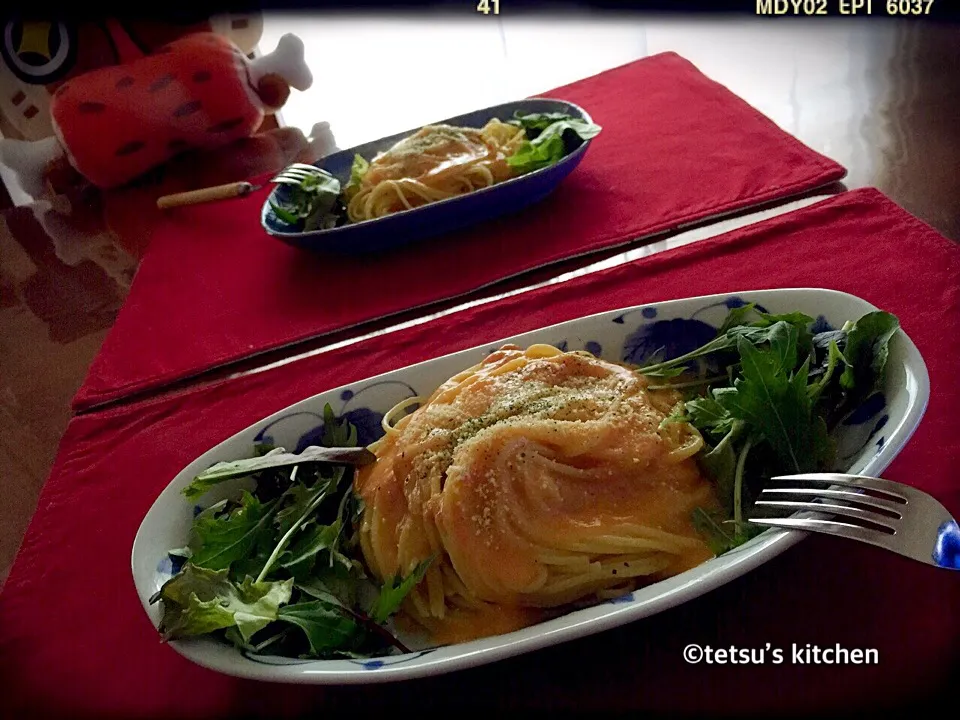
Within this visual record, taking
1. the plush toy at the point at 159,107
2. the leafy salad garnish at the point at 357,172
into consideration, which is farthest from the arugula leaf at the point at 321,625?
the plush toy at the point at 159,107

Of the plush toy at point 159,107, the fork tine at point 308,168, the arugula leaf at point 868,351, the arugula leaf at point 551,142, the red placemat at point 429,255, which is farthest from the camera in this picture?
the plush toy at point 159,107

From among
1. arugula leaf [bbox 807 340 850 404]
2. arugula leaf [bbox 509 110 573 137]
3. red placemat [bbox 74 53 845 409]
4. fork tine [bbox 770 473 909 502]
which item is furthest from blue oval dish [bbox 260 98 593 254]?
fork tine [bbox 770 473 909 502]

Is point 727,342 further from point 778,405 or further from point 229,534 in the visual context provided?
point 229,534

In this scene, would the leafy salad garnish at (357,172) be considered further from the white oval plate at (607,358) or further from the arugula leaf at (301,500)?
the arugula leaf at (301,500)

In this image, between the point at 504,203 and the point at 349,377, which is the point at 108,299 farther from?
the point at 504,203

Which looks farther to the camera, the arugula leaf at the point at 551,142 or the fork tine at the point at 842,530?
the arugula leaf at the point at 551,142

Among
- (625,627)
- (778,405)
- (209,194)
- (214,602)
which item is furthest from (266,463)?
(209,194)

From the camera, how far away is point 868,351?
69cm

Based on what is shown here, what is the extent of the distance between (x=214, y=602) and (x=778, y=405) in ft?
1.56

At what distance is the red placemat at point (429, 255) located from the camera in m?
1.17

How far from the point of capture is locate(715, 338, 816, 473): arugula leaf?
0.65m

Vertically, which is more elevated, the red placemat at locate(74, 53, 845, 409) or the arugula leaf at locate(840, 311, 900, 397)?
the arugula leaf at locate(840, 311, 900, 397)

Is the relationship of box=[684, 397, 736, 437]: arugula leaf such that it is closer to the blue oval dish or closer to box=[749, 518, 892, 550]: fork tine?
box=[749, 518, 892, 550]: fork tine

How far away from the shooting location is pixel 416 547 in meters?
0.70
